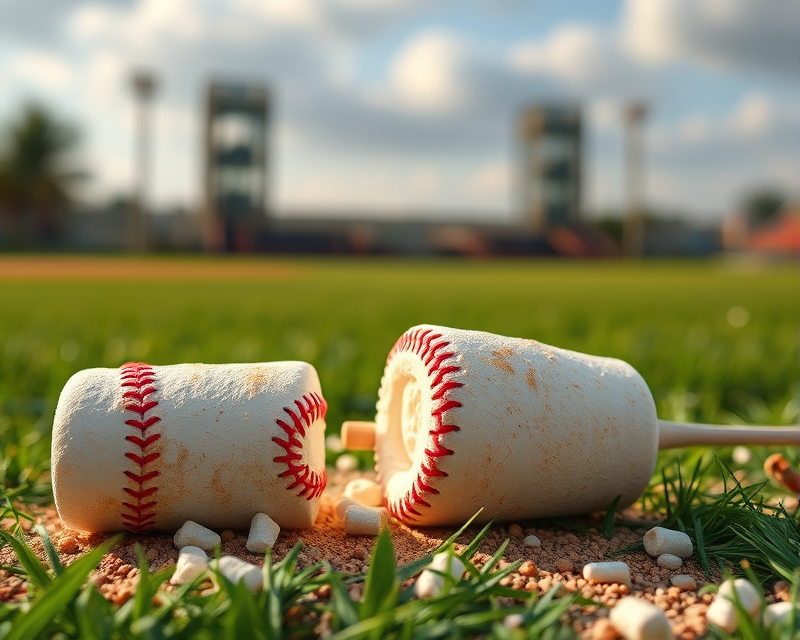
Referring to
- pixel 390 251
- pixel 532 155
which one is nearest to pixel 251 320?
pixel 390 251

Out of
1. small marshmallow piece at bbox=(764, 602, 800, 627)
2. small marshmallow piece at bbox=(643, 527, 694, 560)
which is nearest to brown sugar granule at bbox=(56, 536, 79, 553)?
small marshmallow piece at bbox=(643, 527, 694, 560)

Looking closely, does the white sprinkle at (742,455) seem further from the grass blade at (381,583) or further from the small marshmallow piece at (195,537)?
the small marshmallow piece at (195,537)

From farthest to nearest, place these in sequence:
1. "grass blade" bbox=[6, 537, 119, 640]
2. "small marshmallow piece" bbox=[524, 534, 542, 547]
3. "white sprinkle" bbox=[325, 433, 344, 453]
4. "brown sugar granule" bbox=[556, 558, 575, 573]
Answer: "white sprinkle" bbox=[325, 433, 344, 453] < "small marshmallow piece" bbox=[524, 534, 542, 547] < "brown sugar granule" bbox=[556, 558, 575, 573] < "grass blade" bbox=[6, 537, 119, 640]

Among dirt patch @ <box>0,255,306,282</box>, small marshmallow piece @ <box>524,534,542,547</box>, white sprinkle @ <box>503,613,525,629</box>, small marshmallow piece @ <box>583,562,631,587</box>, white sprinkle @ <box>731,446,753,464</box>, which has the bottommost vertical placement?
dirt patch @ <box>0,255,306,282</box>

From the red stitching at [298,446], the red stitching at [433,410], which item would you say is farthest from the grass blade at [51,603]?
the red stitching at [433,410]

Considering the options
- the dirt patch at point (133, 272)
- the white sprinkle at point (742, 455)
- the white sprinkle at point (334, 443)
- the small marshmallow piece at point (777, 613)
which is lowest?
the dirt patch at point (133, 272)

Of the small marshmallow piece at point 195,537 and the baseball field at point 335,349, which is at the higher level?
the small marshmallow piece at point 195,537

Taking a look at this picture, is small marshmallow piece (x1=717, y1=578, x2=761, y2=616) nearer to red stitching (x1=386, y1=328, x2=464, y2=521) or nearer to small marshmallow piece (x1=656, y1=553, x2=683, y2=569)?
small marshmallow piece (x1=656, y1=553, x2=683, y2=569)

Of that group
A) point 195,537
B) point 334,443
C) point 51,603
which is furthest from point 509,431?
point 334,443
